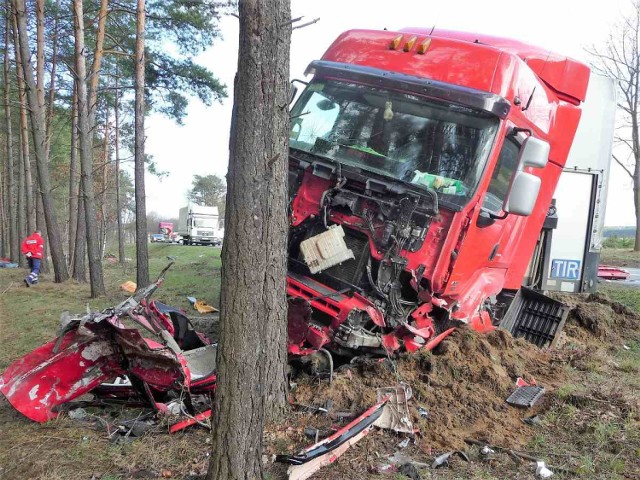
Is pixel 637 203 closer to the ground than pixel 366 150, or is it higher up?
closer to the ground

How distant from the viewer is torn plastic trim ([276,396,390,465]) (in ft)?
10.5

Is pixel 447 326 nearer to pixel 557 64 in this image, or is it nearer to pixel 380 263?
pixel 380 263

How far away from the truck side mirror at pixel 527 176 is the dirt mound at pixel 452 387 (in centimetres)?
143

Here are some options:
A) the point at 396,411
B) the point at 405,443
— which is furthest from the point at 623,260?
the point at 405,443

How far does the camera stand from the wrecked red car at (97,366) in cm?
383

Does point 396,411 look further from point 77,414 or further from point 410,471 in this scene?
point 77,414

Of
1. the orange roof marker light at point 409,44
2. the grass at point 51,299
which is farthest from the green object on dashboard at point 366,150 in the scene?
the grass at point 51,299

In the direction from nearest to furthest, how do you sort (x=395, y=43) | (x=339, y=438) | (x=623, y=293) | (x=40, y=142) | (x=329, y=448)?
(x=329, y=448) → (x=339, y=438) → (x=395, y=43) → (x=623, y=293) → (x=40, y=142)

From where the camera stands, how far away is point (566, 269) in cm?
770

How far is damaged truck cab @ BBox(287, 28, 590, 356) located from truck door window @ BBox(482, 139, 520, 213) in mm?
14

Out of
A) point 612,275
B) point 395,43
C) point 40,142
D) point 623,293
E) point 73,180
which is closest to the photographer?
point 395,43

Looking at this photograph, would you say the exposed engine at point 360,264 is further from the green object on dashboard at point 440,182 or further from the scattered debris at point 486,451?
the scattered debris at point 486,451

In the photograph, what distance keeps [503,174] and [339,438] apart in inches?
120

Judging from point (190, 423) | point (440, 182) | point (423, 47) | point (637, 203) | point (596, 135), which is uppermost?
point (423, 47)
